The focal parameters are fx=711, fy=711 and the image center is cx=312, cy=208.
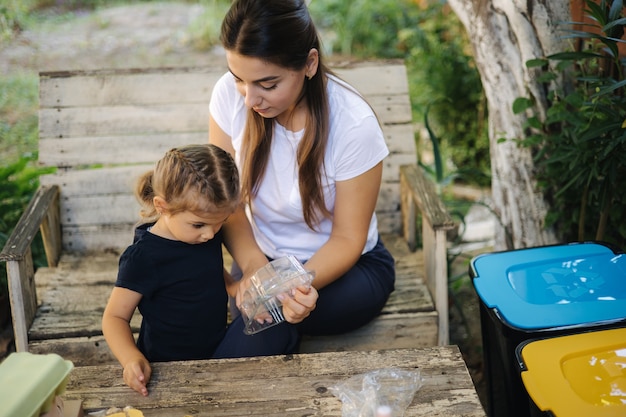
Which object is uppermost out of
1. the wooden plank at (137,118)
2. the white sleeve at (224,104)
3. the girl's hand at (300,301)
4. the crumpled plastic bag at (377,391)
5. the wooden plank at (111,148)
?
the white sleeve at (224,104)

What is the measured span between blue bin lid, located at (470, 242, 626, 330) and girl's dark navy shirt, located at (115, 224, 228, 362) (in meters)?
0.79

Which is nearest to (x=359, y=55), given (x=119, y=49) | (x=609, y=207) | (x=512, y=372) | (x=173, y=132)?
(x=119, y=49)

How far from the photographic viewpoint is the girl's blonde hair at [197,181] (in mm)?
1906

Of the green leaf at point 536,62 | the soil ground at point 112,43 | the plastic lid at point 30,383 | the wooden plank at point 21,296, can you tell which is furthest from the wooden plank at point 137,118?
the soil ground at point 112,43

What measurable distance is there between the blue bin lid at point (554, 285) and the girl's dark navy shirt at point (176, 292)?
0.79m

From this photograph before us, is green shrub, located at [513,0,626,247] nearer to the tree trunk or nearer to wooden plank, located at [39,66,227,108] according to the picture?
the tree trunk

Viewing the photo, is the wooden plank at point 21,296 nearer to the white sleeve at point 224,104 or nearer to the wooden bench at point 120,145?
the wooden bench at point 120,145

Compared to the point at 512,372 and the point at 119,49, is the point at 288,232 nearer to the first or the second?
the point at 512,372

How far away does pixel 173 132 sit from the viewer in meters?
3.11

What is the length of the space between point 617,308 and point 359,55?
4.49 m

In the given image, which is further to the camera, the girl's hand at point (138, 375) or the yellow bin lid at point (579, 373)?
the girl's hand at point (138, 375)

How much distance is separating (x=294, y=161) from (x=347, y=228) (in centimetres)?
28

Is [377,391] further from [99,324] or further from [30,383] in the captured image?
[99,324]

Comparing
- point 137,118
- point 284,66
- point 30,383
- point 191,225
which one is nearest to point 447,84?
point 137,118
